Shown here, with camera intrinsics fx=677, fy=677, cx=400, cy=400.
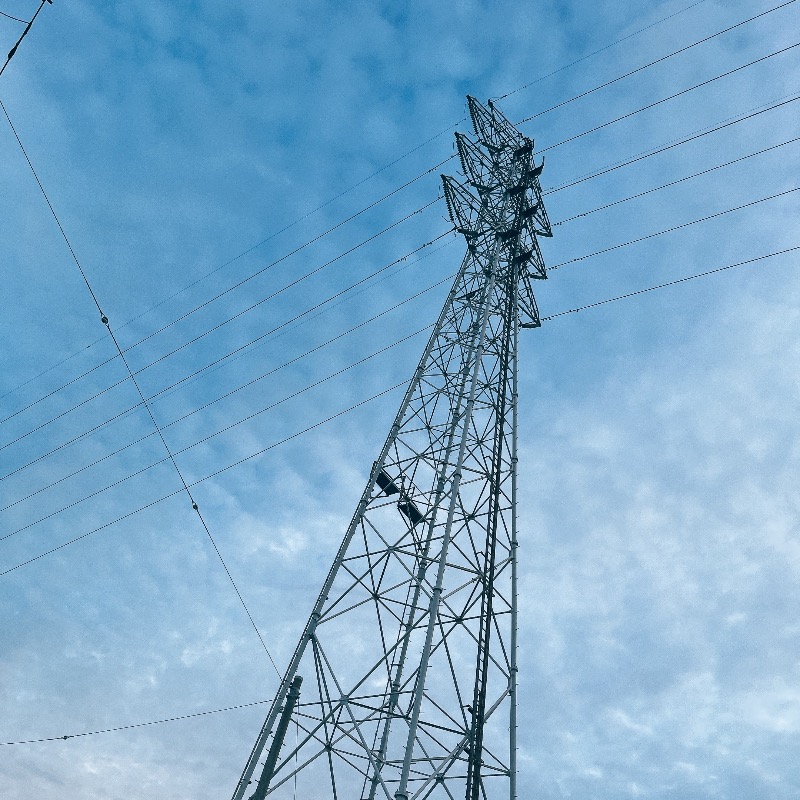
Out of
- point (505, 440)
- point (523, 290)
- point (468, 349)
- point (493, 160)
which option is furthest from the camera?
point (493, 160)

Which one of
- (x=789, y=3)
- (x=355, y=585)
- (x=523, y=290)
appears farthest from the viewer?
(x=523, y=290)

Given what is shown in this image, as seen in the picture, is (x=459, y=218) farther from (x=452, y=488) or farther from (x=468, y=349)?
(x=452, y=488)

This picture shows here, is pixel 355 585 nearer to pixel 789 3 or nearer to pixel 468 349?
pixel 468 349

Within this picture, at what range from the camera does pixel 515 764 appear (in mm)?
14594

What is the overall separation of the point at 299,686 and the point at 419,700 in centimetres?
247

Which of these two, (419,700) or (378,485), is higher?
(378,485)

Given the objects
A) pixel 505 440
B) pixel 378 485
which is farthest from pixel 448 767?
pixel 505 440

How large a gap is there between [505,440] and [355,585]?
20.1 ft

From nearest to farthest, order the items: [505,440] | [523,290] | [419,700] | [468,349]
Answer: [419,700] < [505,440] < [468,349] < [523,290]

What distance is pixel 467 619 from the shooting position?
16.2 meters

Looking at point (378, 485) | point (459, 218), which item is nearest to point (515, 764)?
point (378, 485)

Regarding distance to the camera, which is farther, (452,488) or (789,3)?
(789,3)

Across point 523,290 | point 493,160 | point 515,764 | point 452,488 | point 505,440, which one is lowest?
point 515,764

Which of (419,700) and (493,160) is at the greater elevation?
(493,160)
